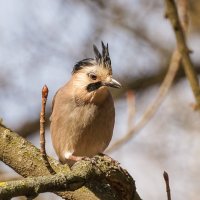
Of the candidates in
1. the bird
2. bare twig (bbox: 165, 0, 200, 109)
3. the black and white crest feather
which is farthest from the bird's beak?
bare twig (bbox: 165, 0, 200, 109)

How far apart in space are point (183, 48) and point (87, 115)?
3.16 feet

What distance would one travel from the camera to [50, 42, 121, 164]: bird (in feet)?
16.3

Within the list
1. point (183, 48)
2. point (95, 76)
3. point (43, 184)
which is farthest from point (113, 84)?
point (43, 184)

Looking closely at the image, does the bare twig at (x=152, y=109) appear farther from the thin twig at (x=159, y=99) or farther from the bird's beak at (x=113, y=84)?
the bird's beak at (x=113, y=84)

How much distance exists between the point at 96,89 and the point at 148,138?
475 cm

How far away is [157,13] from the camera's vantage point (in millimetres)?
9430

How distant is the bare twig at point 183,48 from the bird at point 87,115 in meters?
0.60

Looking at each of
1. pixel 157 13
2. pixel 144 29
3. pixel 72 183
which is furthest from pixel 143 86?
pixel 72 183

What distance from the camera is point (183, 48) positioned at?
4523 millimetres

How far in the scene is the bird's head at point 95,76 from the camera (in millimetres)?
4930

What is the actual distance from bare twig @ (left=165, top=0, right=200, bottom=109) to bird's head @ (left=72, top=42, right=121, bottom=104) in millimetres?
570

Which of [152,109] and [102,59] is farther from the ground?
[102,59]

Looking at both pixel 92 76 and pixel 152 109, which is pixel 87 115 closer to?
pixel 92 76

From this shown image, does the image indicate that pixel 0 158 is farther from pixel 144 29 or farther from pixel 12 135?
pixel 144 29
